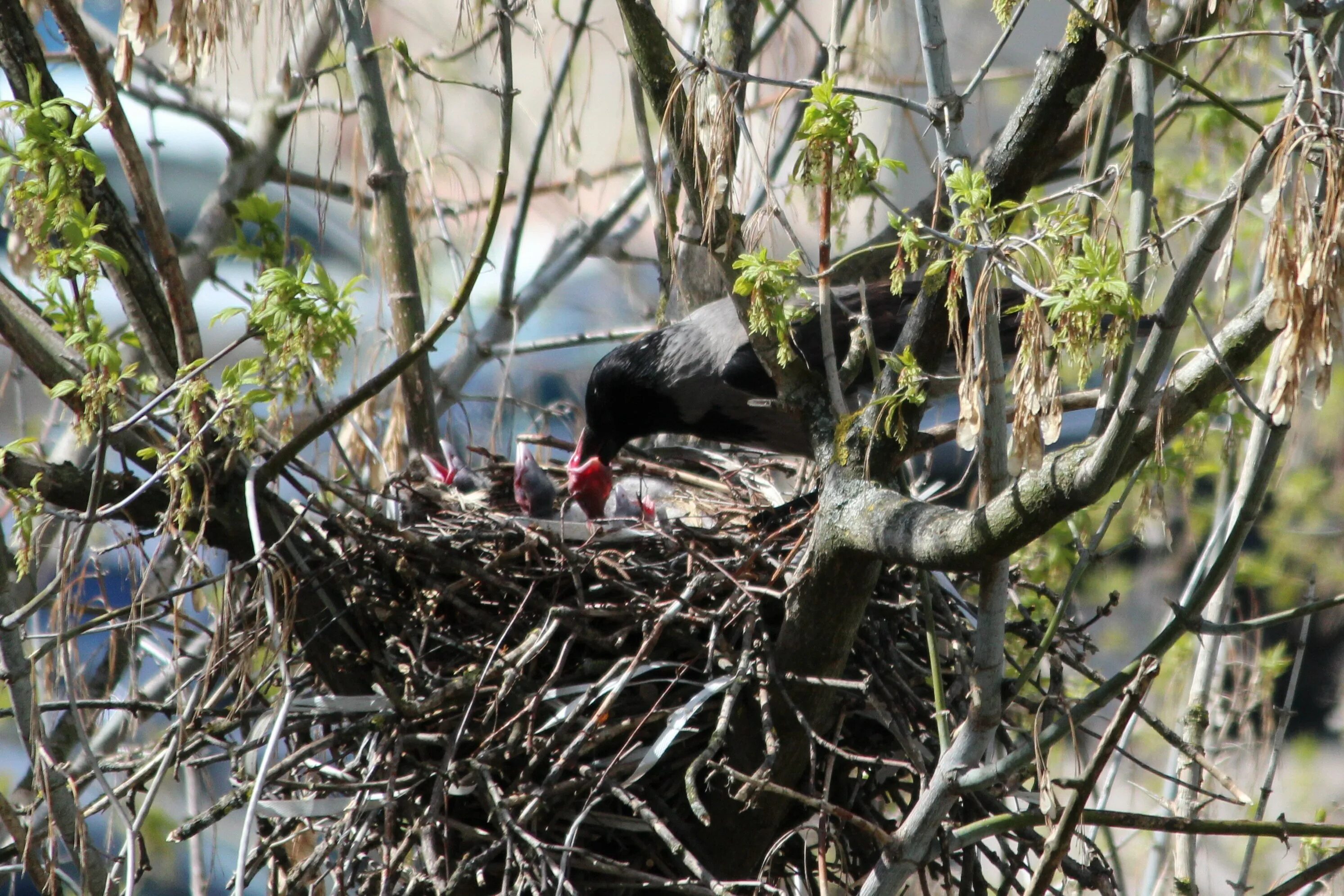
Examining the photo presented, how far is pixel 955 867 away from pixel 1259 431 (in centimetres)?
394

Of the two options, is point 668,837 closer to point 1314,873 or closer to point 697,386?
point 1314,873

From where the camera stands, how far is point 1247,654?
5605 mm

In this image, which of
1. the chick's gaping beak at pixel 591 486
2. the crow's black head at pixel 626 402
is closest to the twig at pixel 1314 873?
the chick's gaping beak at pixel 591 486

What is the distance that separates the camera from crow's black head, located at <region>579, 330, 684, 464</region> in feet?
15.5

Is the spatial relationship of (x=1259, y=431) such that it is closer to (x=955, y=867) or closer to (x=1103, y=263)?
(x=1103, y=263)

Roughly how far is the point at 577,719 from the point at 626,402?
196cm

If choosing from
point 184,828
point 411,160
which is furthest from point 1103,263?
point 411,160

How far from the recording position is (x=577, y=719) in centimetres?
307

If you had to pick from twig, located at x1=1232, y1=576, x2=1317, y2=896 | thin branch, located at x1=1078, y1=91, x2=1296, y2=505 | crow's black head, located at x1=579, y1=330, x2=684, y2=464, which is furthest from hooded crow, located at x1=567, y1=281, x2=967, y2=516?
thin branch, located at x1=1078, y1=91, x2=1296, y2=505

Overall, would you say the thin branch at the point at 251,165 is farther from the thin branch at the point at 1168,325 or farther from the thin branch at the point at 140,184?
the thin branch at the point at 1168,325

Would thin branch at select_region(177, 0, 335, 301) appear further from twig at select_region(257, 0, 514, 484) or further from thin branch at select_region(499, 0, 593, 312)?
twig at select_region(257, 0, 514, 484)

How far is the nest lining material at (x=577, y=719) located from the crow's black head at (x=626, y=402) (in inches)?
52.1

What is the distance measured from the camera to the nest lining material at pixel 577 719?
2.92 meters

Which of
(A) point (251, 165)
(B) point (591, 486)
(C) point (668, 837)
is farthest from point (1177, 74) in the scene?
(A) point (251, 165)
